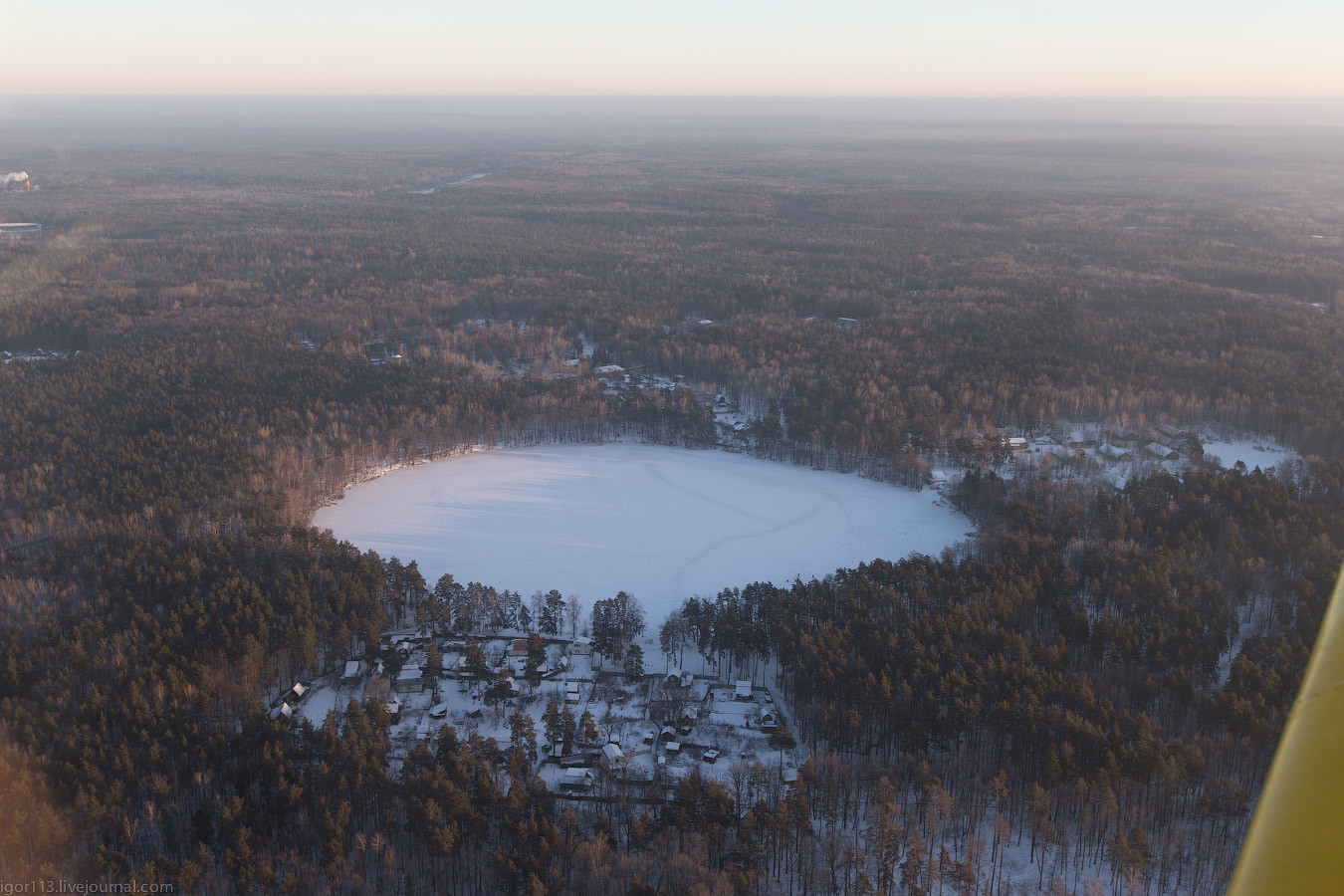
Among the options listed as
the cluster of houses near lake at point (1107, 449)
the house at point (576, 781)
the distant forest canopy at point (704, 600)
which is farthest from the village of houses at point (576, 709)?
the cluster of houses near lake at point (1107, 449)

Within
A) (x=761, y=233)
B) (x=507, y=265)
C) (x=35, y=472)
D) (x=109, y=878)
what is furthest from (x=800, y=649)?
(x=761, y=233)

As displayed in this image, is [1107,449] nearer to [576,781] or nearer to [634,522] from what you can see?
[634,522]

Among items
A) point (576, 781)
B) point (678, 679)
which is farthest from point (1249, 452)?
point (576, 781)

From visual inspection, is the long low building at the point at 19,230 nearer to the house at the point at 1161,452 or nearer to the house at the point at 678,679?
the house at the point at 678,679

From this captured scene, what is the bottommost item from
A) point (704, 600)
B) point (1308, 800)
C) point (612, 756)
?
point (612, 756)

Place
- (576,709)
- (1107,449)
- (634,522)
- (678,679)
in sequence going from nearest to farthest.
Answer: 1. (576,709)
2. (678,679)
3. (634,522)
4. (1107,449)

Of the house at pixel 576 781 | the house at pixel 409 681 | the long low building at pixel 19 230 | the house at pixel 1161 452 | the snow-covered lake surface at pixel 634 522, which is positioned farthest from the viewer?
the long low building at pixel 19 230

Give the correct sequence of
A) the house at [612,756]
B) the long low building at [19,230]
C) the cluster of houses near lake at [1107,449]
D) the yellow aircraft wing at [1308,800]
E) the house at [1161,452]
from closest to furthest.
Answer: the yellow aircraft wing at [1308,800] < the house at [612,756] < the cluster of houses near lake at [1107,449] < the house at [1161,452] < the long low building at [19,230]
